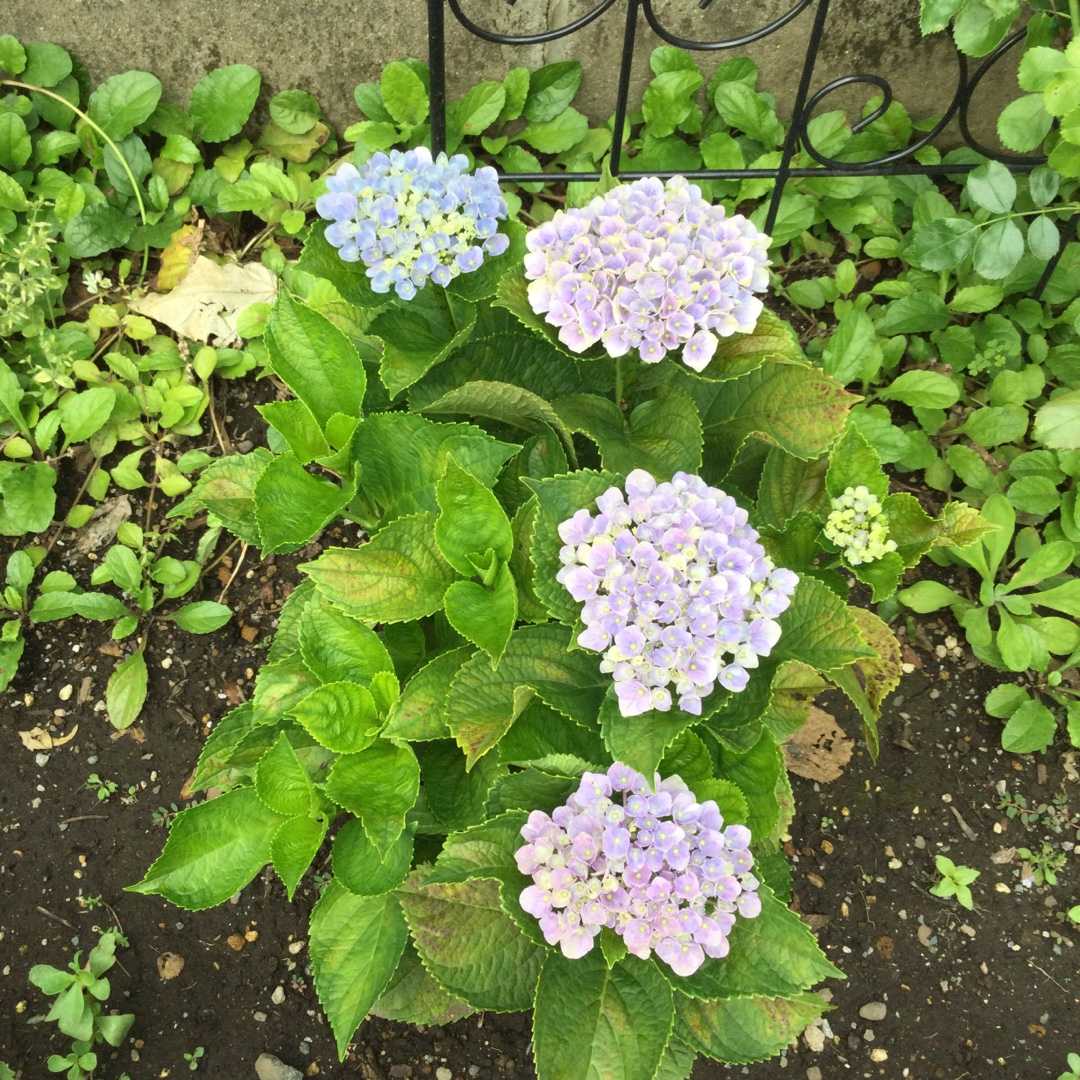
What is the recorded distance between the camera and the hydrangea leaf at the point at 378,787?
137 cm

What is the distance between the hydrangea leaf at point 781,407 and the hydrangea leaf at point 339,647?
0.64 meters

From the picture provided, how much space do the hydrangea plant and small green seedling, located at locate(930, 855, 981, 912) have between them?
0.50m

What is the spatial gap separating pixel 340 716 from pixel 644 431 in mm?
622

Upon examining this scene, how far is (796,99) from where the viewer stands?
2.38 metres

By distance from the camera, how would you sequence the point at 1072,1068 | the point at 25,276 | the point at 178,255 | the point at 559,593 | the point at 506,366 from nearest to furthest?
the point at 559,593 < the point at 506,366 < the point at 1072,1068 < the point at 25,276 < the point at 178,255

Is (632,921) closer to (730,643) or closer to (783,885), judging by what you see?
(730,643)

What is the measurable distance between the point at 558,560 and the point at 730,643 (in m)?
0.24

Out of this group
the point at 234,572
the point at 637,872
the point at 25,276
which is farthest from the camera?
the point at 25,276

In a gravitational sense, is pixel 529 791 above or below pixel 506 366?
→ below

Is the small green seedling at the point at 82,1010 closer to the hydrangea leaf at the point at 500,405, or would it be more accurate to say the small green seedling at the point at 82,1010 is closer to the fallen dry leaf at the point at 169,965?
the fallen dry leaf at the point at 169,965

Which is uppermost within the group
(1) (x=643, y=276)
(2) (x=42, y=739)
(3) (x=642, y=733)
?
(1) (x=643, y=276)

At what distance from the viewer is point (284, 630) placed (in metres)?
1.71

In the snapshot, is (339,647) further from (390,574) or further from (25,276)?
(25,276)

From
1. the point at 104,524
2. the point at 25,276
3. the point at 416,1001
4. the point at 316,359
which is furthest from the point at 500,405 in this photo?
the point at 25,276
